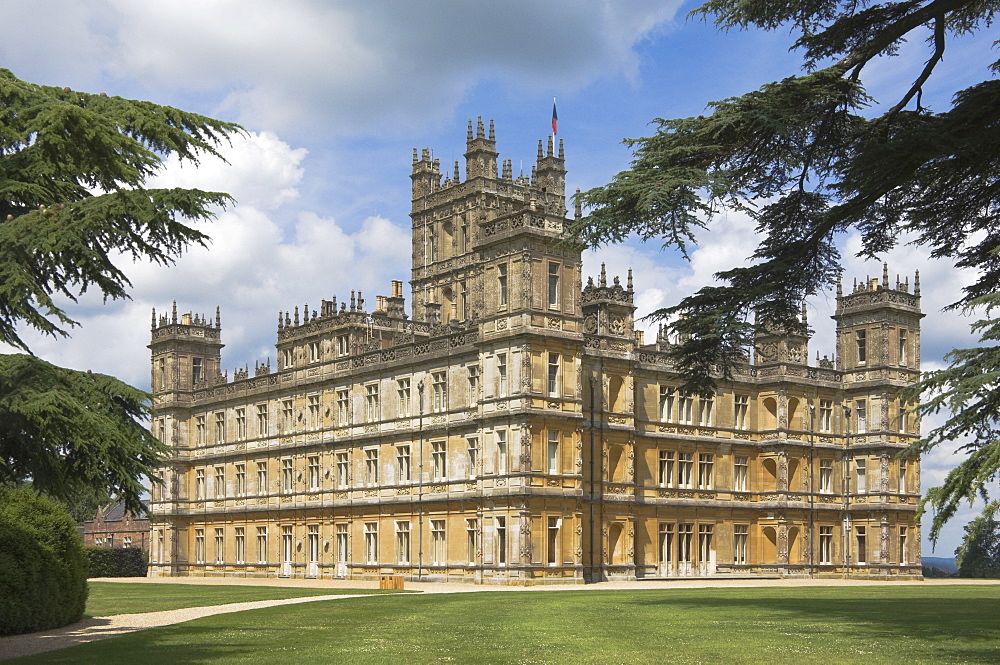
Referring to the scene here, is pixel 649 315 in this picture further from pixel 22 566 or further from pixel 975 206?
pixel 22 566

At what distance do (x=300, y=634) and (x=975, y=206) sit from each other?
1362cm

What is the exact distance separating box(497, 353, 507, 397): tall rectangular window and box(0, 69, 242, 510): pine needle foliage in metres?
27.8

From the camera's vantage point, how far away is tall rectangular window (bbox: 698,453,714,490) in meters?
52.9

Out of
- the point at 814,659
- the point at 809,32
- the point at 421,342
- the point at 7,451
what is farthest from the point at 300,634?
the point at 421,342

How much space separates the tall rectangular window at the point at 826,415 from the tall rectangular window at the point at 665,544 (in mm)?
10877

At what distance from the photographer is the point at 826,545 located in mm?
56531

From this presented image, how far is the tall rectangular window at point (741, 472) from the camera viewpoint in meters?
54.4

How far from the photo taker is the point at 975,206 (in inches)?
808

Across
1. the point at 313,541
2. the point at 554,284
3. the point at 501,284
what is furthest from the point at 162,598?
the point at 313,541

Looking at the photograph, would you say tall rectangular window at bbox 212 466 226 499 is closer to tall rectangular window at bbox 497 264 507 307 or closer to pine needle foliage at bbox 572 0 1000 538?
tall rectangular window at bbox 497 264 507 307

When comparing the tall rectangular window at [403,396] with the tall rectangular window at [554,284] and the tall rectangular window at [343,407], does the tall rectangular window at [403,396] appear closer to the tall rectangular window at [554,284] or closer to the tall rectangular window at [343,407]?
the tall rectangular window at [343,407]

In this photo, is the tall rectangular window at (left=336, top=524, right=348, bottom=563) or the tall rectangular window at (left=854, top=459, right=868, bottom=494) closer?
the tall rectangular window at (left=336, top=524, right=348, bottom=563)

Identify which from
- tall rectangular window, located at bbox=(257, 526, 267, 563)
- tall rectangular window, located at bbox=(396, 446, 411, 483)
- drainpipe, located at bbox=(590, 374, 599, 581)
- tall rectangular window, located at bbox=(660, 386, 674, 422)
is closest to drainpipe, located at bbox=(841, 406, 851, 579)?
tall rectangular window, located at bbox=(660, 386, 674, 422)

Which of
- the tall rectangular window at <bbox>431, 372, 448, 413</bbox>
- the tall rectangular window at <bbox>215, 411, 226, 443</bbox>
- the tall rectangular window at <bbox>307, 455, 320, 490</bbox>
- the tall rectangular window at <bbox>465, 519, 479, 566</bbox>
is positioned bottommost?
the tall rectangular window at <bbox>465, 519, 479, 566</bbox>
